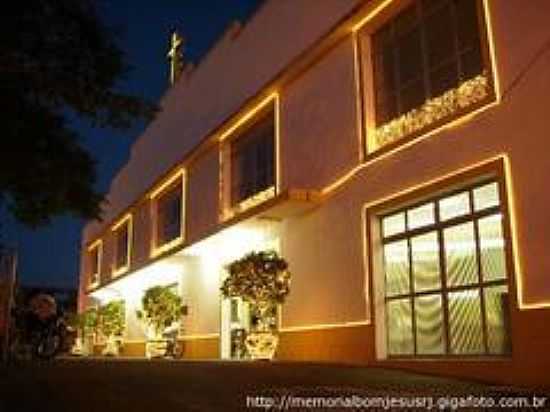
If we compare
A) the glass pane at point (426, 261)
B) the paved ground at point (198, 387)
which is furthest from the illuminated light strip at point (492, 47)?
the paved ground at point (198, 387)

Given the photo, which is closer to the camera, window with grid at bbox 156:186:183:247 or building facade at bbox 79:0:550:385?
building facade at bbox 79:0:550:385

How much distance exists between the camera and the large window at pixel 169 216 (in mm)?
24875

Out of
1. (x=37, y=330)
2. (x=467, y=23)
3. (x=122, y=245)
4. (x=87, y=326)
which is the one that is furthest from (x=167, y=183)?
(x=467, y=23)

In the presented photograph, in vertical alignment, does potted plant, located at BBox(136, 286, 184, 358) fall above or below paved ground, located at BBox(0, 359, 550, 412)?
above

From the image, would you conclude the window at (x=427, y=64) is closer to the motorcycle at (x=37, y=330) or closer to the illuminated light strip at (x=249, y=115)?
the illuminated light strip at (x=249, y=115)

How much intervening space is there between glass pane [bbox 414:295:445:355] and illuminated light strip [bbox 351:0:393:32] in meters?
5.16

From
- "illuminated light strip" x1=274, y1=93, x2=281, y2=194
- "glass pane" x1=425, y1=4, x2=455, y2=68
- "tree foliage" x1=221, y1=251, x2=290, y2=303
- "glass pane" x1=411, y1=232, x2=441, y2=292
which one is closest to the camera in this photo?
"glass pane" x1=411, y1=232, x2=441, y2=292

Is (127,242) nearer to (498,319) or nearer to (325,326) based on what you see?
(325,326)

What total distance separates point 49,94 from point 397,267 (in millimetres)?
6280

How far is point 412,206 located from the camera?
39.4ft

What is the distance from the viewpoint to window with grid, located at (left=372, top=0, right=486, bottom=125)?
11391 mm

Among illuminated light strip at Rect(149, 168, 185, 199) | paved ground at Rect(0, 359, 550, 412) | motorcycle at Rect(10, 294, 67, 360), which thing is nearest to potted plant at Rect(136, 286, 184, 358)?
motorcycle at Rect(10, 294, 67, 360)

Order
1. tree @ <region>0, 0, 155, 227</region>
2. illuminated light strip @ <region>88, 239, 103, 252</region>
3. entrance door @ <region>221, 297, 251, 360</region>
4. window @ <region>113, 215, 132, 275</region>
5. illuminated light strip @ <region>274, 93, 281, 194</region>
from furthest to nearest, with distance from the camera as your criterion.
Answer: illuminated light strip @ <region>88, 239, 103, 252</region> < window @ <region>113, 215, 132, 275</region> < entrance door @ <region>221, 297, 251, 360</region> < illuminated light strip @ <region>274, 93, 281, 194</region> < tree @ <region>0, 0, 155, 227</region>

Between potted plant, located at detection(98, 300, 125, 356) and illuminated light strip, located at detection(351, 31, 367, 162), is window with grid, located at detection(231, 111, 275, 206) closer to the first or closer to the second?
illuminated light strip, located at detection(351, 31, 367, 162)
